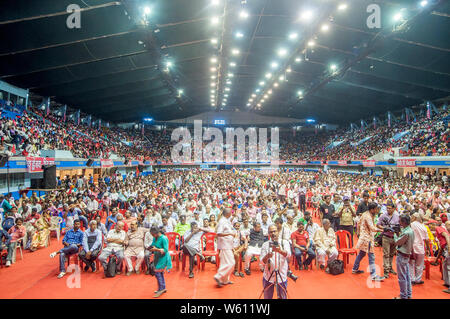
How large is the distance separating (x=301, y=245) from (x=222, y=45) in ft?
43.4

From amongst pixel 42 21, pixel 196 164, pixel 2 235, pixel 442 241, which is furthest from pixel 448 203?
pixel 196 164

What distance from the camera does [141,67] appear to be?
17594 millimetres

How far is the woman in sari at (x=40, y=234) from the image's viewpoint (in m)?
7.12

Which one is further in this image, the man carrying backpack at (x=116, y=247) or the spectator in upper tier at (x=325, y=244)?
the spectator in upper tier at (x=325, y=244)

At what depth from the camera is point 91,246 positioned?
562cm

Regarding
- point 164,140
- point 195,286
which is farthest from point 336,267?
point 164,140

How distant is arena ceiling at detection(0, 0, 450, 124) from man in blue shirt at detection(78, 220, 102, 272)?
9.25m

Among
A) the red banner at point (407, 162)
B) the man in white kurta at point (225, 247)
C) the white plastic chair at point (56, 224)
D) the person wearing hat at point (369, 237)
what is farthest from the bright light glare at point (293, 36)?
the white plastic chair at point (56, 224)

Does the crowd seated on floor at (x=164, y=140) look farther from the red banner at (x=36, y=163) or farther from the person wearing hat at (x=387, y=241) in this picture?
the person wearing hat at (x=387, y=241)

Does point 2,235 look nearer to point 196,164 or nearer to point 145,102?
point 145,102

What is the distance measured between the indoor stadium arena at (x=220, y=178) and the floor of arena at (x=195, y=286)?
0.04 metres
